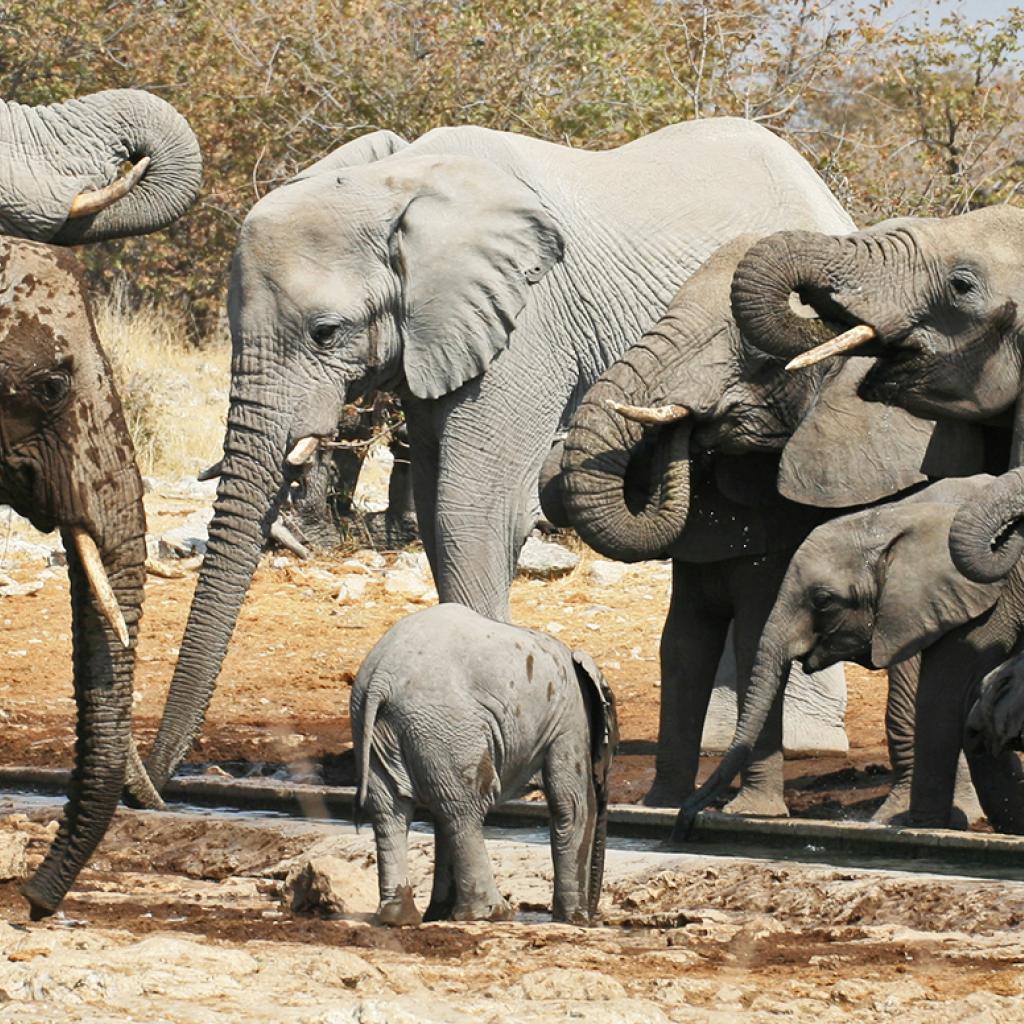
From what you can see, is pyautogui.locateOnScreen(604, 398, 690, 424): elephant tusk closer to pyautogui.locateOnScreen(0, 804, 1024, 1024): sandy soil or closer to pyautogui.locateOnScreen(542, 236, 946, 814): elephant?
pyautogui.locateOnScreen(542, 236, 946, 814): elephant

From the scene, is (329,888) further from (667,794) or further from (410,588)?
(410,588)

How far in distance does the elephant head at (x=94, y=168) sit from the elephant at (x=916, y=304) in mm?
2402

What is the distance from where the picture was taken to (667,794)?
8180 mm

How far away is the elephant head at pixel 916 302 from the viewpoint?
7.60 metres

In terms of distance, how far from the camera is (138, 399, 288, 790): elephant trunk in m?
8.44

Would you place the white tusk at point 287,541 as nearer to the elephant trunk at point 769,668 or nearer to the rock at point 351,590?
the rock at point 351,590

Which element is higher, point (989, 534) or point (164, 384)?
point (989, 534)

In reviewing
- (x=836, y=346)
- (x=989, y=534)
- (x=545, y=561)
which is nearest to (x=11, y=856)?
(x=989, y=534)

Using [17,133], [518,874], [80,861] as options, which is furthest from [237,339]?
[80,861]

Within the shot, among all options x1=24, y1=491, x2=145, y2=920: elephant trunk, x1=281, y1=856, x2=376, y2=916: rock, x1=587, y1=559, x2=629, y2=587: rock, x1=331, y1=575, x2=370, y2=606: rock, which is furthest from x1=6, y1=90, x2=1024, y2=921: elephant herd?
x1=587, y1=559, x2=629, y2=587: rock

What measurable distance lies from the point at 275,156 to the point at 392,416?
319 centimetres

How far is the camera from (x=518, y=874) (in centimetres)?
656

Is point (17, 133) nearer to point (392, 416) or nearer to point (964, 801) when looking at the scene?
point (964, 801)

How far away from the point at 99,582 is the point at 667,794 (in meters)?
3.38
